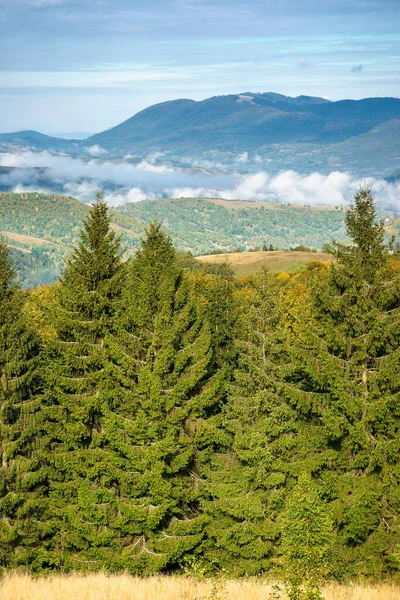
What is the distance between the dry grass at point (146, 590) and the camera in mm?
18125

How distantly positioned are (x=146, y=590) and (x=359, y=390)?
9.49 metres

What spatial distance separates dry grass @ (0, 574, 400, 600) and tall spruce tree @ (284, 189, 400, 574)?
2398 mm

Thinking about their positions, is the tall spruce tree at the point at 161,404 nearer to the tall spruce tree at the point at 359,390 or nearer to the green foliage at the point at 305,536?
the tall spruce tree at the point at 359,390

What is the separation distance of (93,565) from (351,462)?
10.4 meters

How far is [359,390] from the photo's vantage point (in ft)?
74.3

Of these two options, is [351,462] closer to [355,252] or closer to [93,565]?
[355,252]

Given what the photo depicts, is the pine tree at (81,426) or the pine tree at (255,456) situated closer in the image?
the pine tree at (255,456)

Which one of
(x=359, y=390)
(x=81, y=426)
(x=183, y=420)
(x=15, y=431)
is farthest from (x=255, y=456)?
(x=15, y=431)

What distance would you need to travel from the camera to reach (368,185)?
80.0 ft

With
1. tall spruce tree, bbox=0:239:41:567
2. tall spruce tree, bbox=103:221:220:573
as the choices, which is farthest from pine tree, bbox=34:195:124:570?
tall spruce tree, bbox=103:221:220:573

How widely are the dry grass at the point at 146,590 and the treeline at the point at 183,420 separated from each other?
247cm

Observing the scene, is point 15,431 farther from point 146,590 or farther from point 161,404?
point 146,590

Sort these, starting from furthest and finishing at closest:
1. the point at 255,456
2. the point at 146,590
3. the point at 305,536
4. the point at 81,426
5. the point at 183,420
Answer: the point at 183,420 → the point at 81,426 → the point at 255,456 → the point at 146,590 → the point at 305,536

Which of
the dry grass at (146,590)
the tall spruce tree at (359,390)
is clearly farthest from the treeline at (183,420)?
the dry grass at (146,590)
